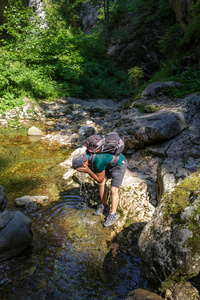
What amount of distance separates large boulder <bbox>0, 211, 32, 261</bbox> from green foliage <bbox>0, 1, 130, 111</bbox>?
26.0ft

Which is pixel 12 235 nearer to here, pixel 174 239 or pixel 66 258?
pixel 66 258

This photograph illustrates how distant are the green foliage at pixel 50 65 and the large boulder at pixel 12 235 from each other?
26.0 feet

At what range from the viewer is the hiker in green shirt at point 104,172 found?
3490 millimetres

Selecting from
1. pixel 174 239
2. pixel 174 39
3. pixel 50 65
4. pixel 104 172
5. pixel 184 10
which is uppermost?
pixel 184 10

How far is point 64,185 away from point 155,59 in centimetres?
1636

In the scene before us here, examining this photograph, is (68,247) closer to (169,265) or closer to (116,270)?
(116,270)

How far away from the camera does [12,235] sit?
9.82 ft

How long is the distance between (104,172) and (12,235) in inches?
70.2

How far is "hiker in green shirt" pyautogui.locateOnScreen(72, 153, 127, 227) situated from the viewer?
3.49 metres

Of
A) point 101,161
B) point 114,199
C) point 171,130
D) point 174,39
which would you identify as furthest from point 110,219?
point 174,39

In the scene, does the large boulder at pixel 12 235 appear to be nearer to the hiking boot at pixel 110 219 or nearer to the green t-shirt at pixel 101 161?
the hiking boot at pixel 110 219

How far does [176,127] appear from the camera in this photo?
16.7 feet

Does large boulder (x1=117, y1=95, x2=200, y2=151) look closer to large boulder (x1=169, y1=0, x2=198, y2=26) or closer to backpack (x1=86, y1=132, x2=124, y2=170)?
backpack (x1=86, y1=132, x2=124, y2=170)

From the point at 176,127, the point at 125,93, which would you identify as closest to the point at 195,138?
the point at 176,127
